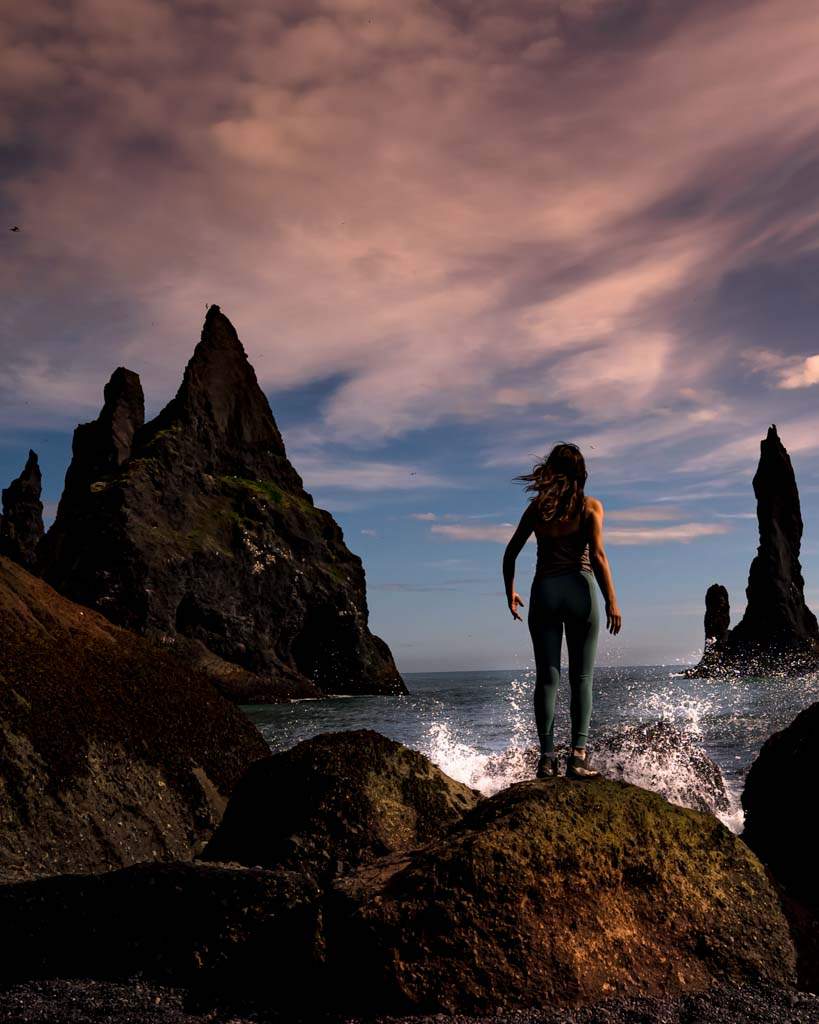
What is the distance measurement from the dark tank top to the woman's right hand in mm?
314

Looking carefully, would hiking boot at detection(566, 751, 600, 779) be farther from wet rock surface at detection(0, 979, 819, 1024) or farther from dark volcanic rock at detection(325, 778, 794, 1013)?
wet rock surface at detection(0, 979, 819, 1024)

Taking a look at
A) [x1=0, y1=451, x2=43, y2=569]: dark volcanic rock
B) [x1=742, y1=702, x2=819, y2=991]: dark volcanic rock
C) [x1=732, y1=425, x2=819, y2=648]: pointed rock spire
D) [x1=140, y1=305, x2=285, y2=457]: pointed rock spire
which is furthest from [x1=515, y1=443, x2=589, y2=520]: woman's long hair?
[x1=732, y1=425, x2=819, y2=648]: pointed rock spire

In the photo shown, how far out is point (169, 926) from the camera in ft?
15.5

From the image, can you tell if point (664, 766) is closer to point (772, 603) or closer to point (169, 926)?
point (169, 926)

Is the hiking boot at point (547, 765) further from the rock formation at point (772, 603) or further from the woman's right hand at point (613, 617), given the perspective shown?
the rock formation at point (772, 603)

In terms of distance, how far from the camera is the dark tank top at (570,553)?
5.78 m

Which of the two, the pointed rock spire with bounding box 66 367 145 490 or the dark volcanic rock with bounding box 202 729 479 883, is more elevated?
the pointed rock spire with bounding box 66 367 145 490

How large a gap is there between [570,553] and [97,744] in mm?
4332

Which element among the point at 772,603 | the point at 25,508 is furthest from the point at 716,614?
the point at 25,508

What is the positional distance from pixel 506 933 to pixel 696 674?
4880 inches

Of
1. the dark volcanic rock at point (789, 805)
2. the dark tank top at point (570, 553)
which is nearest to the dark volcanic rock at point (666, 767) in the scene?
the dark volcanic rock at point (789, 805)

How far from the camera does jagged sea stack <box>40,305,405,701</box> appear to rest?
53.4m

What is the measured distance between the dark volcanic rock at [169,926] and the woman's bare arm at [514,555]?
237 cm

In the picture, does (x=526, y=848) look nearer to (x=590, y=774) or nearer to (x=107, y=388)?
(x=590, y=774)
